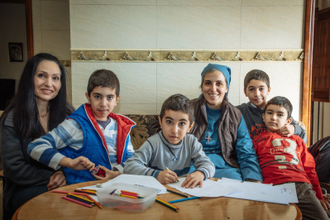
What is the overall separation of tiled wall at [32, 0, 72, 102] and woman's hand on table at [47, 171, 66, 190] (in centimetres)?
205

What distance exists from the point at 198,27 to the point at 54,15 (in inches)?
79.3

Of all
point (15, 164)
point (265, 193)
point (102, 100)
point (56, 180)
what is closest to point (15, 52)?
point (15, 164)

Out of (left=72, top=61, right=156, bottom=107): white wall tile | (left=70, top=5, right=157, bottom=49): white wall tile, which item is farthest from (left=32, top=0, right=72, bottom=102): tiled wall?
(left=70, top=5, right=157, bottom=49): white wall tile

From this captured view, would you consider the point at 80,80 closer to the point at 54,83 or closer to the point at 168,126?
the point at 54,83

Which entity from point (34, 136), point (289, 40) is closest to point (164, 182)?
point (34, 136)

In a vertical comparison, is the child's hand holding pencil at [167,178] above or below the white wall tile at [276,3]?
below

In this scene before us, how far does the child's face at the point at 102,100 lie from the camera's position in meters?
1.60

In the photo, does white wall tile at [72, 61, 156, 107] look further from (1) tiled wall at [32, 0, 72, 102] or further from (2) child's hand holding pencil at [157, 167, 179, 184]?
(2) child's hand holding pencil at [157, 167, 179, 184]

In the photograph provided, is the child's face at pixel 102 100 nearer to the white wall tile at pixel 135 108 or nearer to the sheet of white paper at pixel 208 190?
the sheet of white paper at pixel 208 190

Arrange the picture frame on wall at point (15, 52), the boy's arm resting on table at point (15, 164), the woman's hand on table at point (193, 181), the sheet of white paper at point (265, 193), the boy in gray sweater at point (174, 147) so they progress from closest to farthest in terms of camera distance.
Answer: the sheet of white paper at point (265, 193) → the woman's hand on table at point (193, 181) → the boy in gray sweater at point (174, 147) → the boy's arm resting on table at point (15, 164) → the picture frame on wall at point (15, 52)

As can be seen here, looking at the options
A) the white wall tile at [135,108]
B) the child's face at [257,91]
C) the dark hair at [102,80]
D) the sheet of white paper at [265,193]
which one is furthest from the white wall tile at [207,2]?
the sheet of white paper at [265,193]

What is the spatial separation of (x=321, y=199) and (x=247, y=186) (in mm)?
910

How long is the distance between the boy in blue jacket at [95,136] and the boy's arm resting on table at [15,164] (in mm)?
202

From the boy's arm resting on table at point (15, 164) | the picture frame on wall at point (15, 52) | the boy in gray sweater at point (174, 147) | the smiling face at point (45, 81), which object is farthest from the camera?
the picture frame on wall at point (15, 52)
